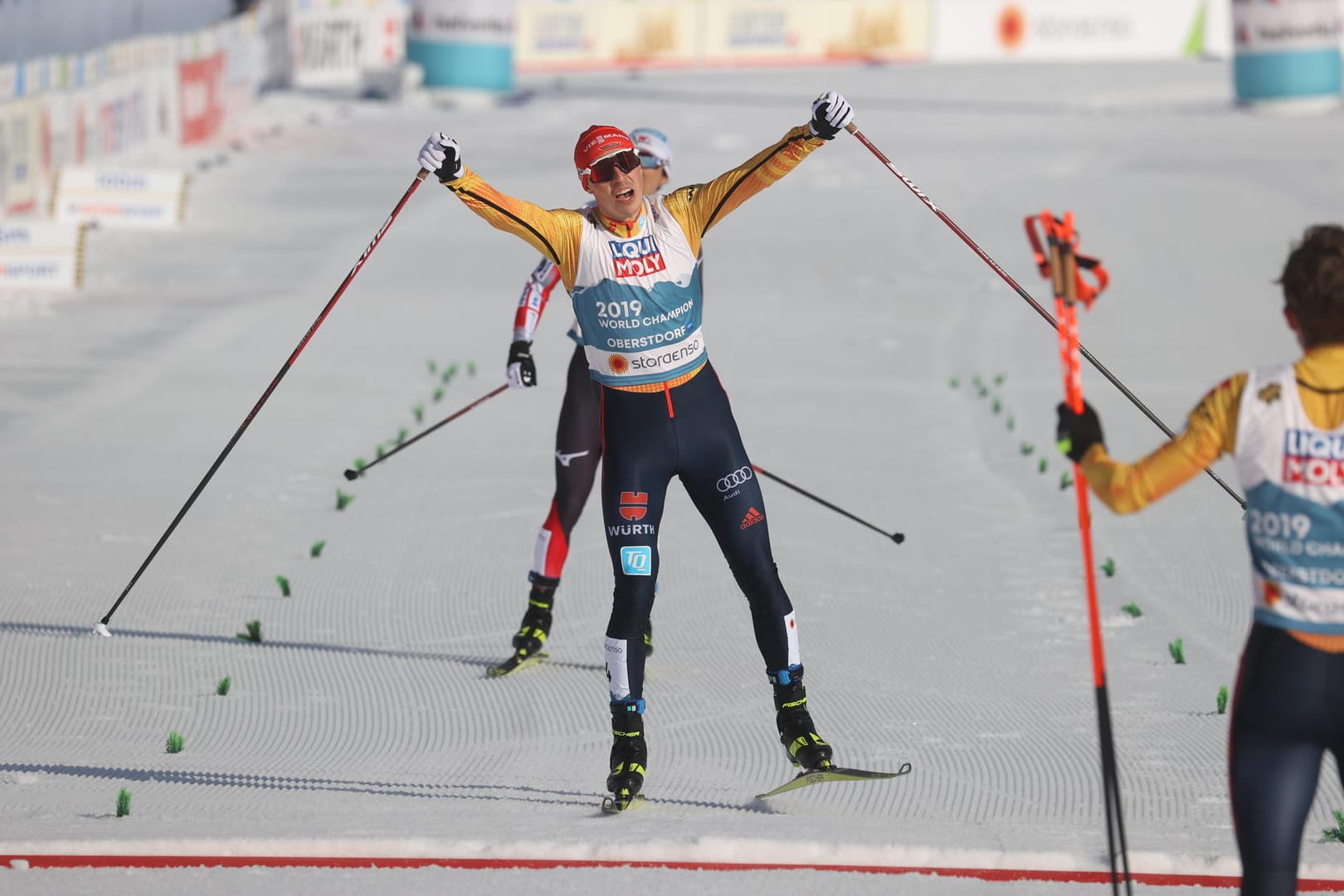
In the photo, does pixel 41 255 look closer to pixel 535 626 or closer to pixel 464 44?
pixel 535 626

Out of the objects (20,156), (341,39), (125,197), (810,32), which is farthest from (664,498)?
(810,32)

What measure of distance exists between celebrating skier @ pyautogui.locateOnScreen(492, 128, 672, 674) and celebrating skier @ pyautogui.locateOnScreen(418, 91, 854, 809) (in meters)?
1.23

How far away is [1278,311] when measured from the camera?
14828mm

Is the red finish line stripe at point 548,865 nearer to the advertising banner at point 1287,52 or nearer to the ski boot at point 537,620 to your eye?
the ski boot at point 537,620

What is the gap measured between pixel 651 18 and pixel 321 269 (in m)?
18.1

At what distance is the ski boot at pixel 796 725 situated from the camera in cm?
554

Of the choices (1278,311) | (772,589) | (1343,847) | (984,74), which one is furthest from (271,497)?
(984,74)

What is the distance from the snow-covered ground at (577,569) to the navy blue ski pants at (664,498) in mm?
505

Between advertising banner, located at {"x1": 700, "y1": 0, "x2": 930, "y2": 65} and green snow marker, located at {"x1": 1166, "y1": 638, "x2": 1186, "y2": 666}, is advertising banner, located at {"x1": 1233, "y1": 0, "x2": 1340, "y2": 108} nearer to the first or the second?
advertising banner, located at {"x1": 700, "y1": 0, "x2": 930, "y2": 65}

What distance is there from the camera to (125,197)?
1798 centimetres

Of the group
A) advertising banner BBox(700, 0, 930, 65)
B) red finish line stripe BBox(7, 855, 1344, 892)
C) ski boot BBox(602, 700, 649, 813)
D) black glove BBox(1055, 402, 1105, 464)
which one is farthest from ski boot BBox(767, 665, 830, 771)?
advertising banner BBox(700, 0, 930, 65)

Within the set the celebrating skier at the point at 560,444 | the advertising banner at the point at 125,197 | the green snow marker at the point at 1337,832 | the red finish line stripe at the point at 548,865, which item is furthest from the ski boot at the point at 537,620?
the advertising banner at the point at 125,197

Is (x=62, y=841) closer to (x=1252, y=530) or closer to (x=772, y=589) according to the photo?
(x=772, y=589)

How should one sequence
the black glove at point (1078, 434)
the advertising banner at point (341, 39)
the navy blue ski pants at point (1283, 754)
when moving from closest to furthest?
the navy blue ski pants at point (1283, 754), the black glove at point (1078, 434), the advertising banner at point (341, 39)
